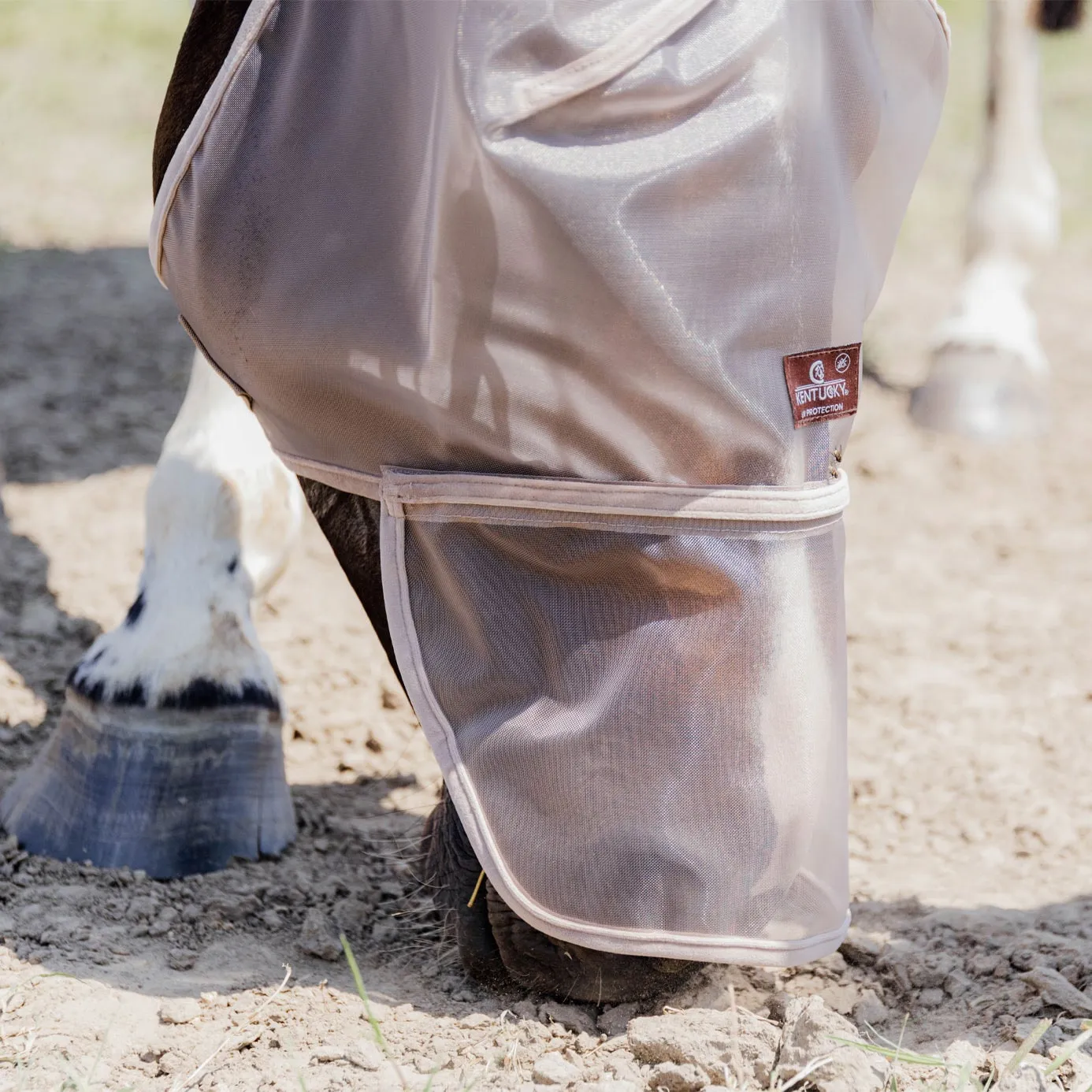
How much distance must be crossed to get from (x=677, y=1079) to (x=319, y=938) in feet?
1.43

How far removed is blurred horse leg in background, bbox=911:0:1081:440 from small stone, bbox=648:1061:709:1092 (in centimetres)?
236

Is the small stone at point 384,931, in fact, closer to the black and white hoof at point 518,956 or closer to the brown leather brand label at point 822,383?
the black and white hoof at point 518,956

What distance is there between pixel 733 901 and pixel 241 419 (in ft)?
2.97

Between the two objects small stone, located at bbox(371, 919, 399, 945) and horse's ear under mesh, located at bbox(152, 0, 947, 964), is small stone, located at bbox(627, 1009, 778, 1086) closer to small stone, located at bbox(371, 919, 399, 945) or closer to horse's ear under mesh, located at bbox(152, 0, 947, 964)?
horse's ear under mesh, located at bbox(152, 0, 947, 964)

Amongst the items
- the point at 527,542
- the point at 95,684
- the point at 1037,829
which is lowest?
the point at 1037,829

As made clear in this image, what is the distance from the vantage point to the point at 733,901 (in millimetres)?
1089

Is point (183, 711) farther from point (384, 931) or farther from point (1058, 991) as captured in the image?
point (1058, 991)

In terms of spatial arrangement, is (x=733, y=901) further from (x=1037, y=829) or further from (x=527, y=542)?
(x=1037, y=829)

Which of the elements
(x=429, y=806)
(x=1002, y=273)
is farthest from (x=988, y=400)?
(x=429, y=806)

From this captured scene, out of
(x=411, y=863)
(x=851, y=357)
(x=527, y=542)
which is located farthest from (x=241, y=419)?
(x=851, y=357)

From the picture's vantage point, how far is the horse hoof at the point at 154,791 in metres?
1.47

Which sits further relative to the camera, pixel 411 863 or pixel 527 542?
pixel 411 863

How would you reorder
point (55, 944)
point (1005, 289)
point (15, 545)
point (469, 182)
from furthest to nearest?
1. point (1005, 289)
2. point (15, 545)
3. point (55, 944)
4. point (469, 182)

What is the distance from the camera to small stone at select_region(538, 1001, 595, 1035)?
1.17m
